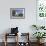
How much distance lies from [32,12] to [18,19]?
0.75 meters

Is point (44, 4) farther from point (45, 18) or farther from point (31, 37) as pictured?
point (31, 37)

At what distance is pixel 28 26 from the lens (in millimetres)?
7402

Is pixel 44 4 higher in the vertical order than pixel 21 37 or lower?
higher

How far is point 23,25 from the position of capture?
7.40 meters

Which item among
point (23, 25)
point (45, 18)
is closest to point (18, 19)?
point (23, 25)

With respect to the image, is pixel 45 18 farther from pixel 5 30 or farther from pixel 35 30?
pixel 5 30

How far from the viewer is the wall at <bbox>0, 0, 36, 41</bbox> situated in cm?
732

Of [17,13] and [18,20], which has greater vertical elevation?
[17,13]

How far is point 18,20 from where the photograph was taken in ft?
24.3

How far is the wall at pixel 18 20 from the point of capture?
24.0 ft

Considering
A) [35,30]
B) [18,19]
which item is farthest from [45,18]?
[18,19]

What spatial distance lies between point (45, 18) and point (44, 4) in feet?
2.21

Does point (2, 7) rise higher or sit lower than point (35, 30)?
higher

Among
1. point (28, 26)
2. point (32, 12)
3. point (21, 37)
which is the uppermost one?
point (32, 12)
